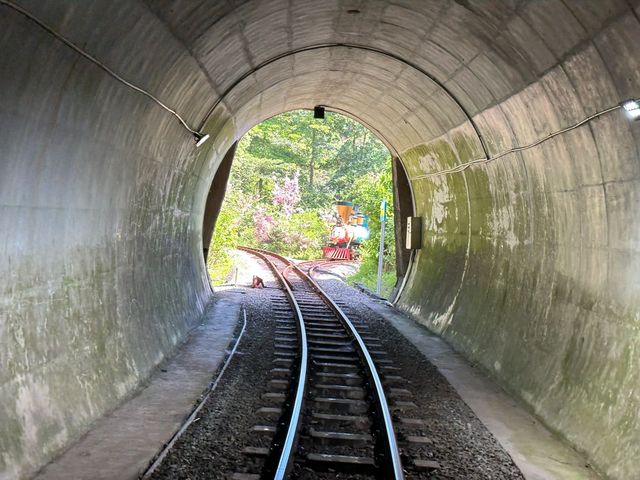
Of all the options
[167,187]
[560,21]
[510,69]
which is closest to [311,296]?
[167,187]

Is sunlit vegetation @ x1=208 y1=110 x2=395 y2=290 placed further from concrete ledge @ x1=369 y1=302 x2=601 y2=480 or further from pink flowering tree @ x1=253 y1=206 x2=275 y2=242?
concrete ledge @ x1=369 y1=302 x2=601 y2=480

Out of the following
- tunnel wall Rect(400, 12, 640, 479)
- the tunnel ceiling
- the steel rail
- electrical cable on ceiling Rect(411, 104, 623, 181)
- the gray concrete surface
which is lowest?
the gray concrete surface

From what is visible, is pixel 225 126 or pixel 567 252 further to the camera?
pixel 225 126

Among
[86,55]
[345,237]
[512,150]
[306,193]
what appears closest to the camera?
[86,55]

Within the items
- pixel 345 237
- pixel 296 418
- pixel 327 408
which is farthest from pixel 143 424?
pixel 345 237

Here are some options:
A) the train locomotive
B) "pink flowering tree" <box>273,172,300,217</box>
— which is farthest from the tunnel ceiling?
"pink flowering tree" <box>273,172,300,217</box>

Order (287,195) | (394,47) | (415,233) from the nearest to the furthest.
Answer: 1. (394,47)
2. (415,233)
3. (287,195)

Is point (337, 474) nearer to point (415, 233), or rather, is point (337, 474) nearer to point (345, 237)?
point (415, 233)

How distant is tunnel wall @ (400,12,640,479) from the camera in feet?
16.3

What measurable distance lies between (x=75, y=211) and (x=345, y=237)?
90.7 feet

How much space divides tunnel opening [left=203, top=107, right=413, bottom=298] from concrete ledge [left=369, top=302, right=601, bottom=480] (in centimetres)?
1208

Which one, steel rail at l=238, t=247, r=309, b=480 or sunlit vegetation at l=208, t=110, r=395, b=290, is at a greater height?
sunlit vegetation at l=208, t=110, r=395, b=290

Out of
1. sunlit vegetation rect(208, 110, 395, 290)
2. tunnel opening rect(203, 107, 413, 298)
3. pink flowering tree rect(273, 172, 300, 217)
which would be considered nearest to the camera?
tunnel opening rect(203, 107, 413, 298)

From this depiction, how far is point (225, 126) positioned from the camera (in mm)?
10156
